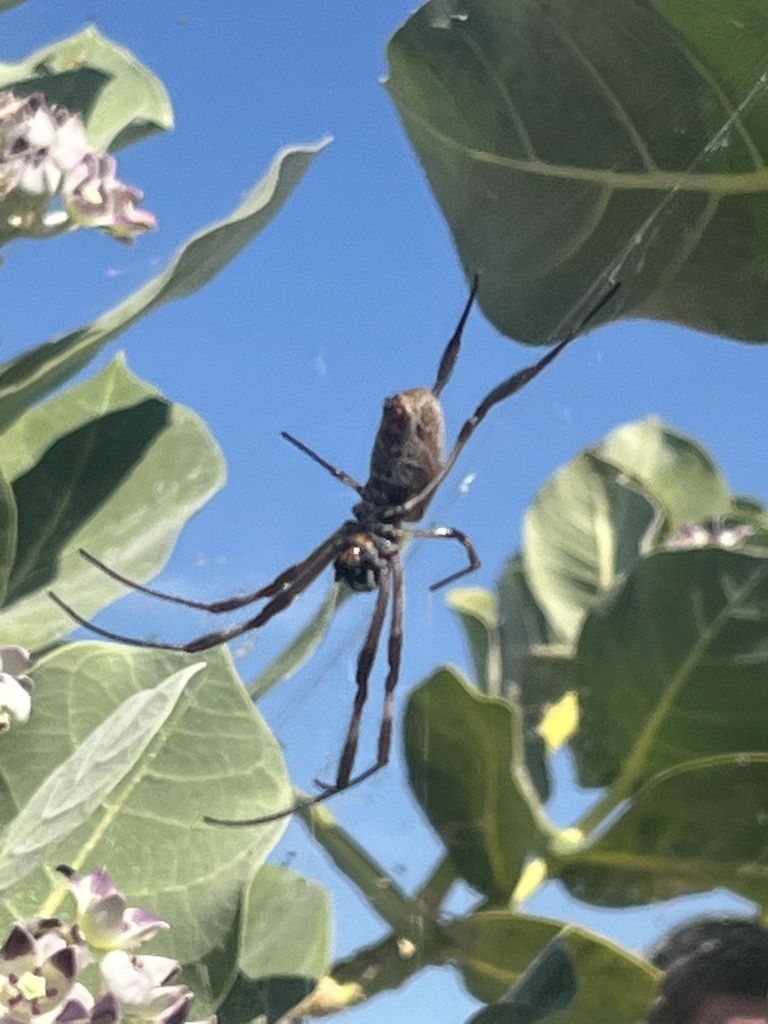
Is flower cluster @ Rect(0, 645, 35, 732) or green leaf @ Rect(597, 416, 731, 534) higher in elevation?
flower cluster @ Rect(0, 645, 35, 732)

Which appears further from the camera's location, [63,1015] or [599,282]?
[599,282]

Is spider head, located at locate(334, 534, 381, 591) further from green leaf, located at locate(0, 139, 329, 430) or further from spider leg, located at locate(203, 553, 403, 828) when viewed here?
green leaf, located at locate(0, 139, 329, 430)

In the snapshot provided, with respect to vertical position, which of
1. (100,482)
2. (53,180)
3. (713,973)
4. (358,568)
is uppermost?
(53,180)

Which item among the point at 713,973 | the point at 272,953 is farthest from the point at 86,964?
the point at 713,973

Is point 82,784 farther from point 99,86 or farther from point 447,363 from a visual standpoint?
point 99,86

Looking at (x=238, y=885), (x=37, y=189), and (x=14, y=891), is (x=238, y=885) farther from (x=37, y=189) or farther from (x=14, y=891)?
(x=37, y=189)

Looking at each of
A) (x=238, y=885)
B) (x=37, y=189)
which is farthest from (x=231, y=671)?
(x=37, y=189)

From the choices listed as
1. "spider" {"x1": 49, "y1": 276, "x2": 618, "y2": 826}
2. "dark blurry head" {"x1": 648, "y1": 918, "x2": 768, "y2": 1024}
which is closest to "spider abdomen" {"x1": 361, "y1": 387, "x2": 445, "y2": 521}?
"spider" {"x1": 49, "y1": 276, "x2": 618, "y2": 826}
